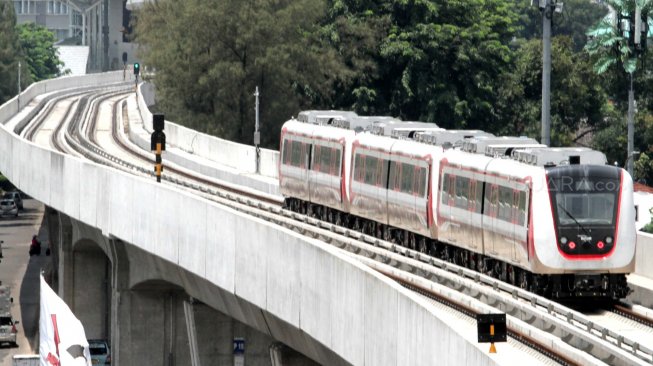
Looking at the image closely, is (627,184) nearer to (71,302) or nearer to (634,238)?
(634,238)

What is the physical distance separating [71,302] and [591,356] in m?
54.6

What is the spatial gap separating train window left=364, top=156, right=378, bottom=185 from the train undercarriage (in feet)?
4.15

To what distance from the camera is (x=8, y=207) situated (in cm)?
13700

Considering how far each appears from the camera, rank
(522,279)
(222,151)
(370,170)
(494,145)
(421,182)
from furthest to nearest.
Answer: (222,151) < (370,170) < (421,182) < (494,145) < (522,279)

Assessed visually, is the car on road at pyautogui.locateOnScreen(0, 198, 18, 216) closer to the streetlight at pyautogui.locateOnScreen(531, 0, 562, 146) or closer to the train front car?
the streetlight at pyautogui.locateOnScreen(531, 0, 562, 146)

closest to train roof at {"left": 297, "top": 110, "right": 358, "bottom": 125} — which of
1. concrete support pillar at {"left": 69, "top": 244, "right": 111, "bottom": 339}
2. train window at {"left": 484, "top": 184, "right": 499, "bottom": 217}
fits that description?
train window at {"left": 484, "top": 184, "right": 499, "bottom": 217}

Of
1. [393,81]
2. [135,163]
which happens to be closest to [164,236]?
[135,163]

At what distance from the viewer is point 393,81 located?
109938 mm

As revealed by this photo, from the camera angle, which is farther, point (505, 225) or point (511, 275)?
point (511, 275)

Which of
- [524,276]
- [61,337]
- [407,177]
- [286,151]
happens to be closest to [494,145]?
[524,276]

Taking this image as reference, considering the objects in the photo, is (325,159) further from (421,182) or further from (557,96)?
(557,96)

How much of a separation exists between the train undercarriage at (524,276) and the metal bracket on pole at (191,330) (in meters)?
11.4

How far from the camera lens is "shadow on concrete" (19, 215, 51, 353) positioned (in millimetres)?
86863

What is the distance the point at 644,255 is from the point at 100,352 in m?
37.7
